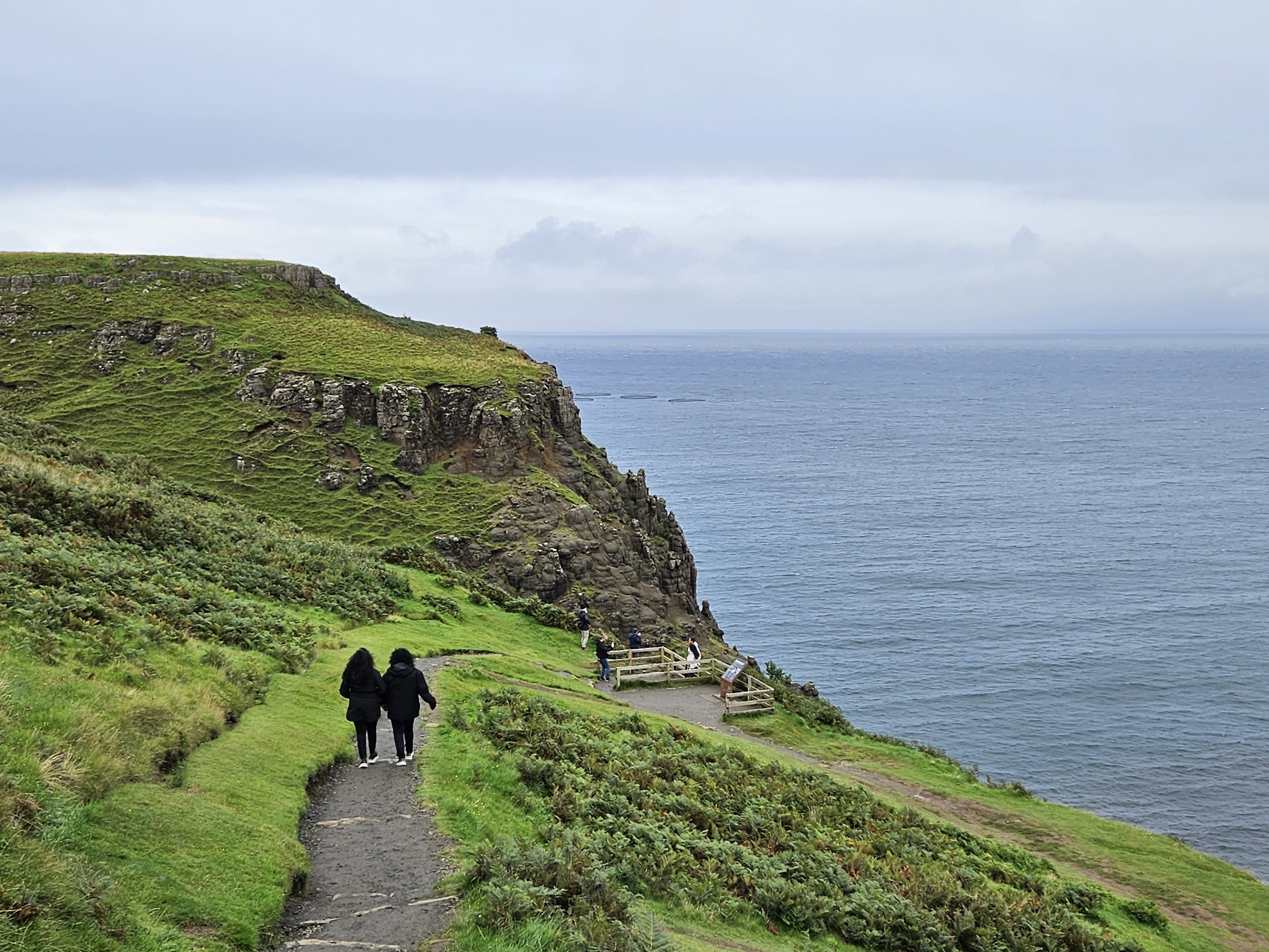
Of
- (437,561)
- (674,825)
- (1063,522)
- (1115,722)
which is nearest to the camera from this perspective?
(674,825)

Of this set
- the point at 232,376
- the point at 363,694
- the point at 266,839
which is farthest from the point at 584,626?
the point at 232,376

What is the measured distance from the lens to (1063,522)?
119938 millimetres

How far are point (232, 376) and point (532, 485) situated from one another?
24.0 metres

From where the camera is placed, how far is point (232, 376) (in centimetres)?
7150

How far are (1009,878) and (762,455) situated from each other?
154 m

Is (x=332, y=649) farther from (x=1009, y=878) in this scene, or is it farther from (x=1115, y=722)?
(x=1115, y=722)

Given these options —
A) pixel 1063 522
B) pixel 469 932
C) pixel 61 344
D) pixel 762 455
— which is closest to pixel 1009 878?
pixel 469 932

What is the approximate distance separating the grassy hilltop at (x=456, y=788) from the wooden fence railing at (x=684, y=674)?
112 cm

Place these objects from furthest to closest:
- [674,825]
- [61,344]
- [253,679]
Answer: [61,344] < [253,679] < [674,825]

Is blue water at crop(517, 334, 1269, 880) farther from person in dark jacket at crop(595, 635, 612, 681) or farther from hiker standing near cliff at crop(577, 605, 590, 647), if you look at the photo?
person in dark jacket at crop(595, 635, 612, 681)

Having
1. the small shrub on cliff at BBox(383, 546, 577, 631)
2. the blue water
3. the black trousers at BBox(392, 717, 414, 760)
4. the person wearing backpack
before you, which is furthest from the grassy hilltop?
the blue water

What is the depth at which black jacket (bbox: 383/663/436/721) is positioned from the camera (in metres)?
21.0

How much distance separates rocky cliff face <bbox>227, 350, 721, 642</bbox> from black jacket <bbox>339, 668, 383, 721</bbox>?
34887 mm

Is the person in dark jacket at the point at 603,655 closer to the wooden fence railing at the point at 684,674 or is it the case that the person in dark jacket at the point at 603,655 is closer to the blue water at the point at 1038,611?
the wooden fence railing at the point at 684,674
